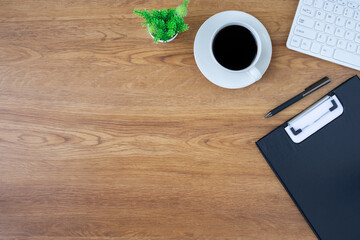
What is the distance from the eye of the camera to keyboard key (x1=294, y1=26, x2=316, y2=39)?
0.61 meters

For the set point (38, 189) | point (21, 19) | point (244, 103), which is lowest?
point (38, 189)

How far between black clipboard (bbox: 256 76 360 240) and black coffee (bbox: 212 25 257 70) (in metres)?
0.18

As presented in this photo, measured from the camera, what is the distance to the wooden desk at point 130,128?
0.63 m

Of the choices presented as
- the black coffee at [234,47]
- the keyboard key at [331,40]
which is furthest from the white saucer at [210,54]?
the keyboard key at [331,40]

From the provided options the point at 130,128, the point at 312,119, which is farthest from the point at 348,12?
the point at 130,128

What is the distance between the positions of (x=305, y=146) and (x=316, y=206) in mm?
135

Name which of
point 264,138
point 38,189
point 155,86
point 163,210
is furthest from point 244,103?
point 38,189

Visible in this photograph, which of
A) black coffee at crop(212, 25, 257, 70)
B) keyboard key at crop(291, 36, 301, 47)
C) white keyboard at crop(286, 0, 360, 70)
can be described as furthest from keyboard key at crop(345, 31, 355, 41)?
black coffee at crop(212, 25, 257, 70)

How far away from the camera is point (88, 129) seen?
64 centimetres

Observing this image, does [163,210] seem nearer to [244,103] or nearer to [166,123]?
[166,123]

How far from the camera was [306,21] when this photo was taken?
2.00 ft

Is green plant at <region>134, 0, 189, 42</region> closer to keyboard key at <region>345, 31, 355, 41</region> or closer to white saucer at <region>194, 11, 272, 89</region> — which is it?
white saucer at <region>194, 11, 272, 89</region>

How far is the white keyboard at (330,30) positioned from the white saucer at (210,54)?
76mm

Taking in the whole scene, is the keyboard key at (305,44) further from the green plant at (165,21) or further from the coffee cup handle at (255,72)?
the green plant at (165,21)
